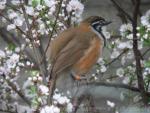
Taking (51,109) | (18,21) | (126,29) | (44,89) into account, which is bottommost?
(51,109)

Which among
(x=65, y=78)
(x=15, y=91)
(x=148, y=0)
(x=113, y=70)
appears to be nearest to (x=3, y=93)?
(x=15, y=91)

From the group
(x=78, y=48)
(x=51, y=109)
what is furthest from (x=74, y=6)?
(x=51, y=109)

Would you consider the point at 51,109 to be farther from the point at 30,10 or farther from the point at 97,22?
the point at 97,22

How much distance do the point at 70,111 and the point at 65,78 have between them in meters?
0.63

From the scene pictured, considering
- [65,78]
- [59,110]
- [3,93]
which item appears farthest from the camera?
[3,93]

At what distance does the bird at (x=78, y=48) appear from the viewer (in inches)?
133

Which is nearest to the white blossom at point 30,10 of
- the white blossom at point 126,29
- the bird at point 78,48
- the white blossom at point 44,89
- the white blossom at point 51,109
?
the bird at point 78,48

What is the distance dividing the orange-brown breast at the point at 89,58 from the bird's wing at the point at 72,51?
0.10 ft

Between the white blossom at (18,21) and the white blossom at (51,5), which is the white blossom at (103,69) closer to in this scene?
the white blossom at (51,5)

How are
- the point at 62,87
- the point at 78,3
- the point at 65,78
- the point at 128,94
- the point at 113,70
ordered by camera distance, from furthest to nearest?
the point at 113,70 < the point at 78,3 < the point at 65,78 < the point at 62,87 < the point at 128,94

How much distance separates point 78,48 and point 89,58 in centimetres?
16

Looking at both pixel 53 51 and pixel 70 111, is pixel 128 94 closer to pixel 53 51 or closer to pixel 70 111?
pixel 70 111

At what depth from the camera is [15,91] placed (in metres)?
3.90

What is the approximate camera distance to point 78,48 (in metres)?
Answer: 3.53
